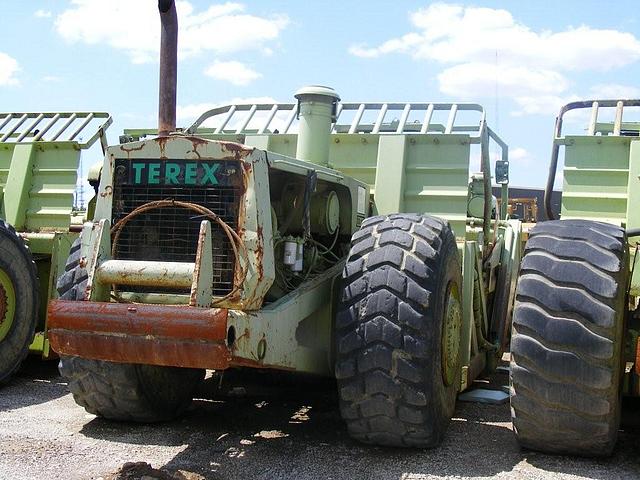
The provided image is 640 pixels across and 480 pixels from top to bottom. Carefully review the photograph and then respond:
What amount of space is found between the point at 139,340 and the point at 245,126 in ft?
13.7

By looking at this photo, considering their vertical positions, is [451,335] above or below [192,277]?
below

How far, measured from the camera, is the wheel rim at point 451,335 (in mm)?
5438

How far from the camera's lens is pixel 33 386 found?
24.5 ft

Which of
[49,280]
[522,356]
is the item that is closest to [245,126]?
[49,280]

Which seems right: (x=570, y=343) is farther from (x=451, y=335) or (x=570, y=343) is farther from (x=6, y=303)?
(x=6, y=303)

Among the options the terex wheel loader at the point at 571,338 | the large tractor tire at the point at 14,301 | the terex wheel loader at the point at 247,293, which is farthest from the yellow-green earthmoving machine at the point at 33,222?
the terex wheel loader at the point at 571,338

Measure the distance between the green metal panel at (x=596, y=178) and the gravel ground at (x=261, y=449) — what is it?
5.48 ft

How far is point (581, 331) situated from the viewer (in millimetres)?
4582

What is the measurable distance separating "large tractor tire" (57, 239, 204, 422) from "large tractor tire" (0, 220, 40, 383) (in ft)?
6.65

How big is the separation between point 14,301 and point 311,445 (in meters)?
3.59

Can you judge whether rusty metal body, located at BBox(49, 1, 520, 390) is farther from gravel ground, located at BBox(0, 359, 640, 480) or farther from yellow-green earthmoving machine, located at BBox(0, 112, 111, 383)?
yellow-green earthmoving machine, located at BBox(0, 112, 111, 383)

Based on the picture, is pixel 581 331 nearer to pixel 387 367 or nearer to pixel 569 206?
pixel 387 367

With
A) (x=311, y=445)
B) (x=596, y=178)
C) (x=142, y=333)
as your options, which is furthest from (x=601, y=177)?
(x=142, y=333)

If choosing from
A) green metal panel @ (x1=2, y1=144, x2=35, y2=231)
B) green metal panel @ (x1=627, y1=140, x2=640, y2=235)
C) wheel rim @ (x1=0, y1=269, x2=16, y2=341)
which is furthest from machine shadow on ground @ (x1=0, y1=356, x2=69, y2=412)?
green metal panel @ (x1=627, y1=140, x2=640, y2=235)
